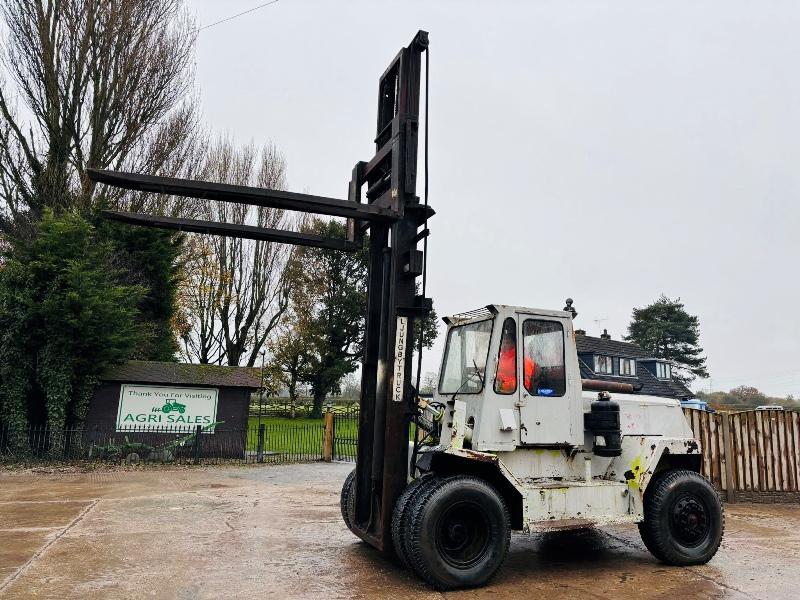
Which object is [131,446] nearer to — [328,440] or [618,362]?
[328,440]

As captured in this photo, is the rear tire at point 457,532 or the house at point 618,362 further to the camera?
the house at point 618,362

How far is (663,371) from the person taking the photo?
43469mm

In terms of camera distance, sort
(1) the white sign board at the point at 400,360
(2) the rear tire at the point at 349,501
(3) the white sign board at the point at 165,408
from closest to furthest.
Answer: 1. (1) the white sign board at the point at 400,360
2. (2) the rear tire at the point at 349,501
3. (3) the white sign board at the point at 165,408

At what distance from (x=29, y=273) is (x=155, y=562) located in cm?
1293

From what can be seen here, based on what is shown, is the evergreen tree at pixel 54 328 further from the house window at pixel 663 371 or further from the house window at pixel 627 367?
the house window at pixel 663 371

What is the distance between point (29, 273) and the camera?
16.6 meters

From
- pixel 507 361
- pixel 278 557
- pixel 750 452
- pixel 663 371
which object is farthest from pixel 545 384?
pixel 663 371

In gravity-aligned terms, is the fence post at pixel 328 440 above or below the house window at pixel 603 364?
below

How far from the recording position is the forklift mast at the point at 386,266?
6109mm

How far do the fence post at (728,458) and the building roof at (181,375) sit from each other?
40.7 feet

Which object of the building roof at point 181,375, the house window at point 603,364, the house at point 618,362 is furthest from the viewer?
the house window at point 603,364

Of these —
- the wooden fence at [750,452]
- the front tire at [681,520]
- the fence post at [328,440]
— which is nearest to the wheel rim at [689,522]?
the front tire at [681,520]

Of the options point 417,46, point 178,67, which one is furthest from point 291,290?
point 417,46

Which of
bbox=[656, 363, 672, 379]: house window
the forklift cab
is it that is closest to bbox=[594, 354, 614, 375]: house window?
bbox=[656, 363, 672, 379]: house window
